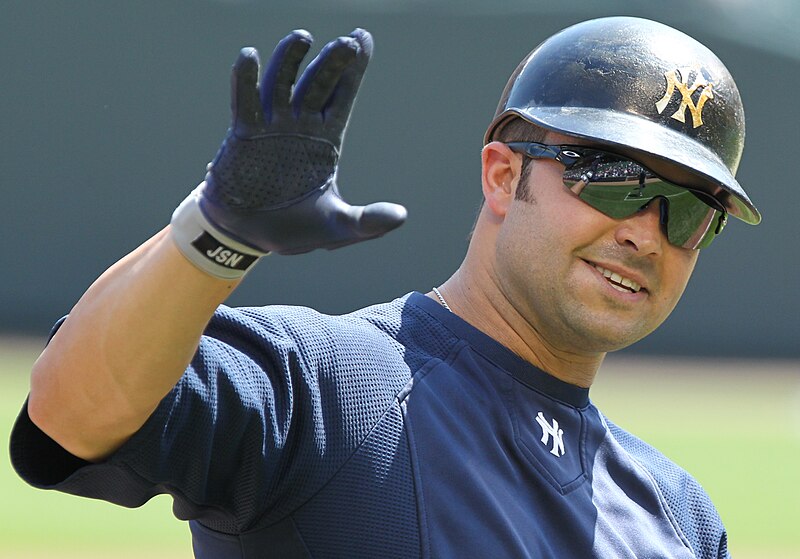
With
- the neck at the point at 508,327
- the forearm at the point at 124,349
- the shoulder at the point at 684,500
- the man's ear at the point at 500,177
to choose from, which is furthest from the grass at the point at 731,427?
the forearm at the point at 124,349

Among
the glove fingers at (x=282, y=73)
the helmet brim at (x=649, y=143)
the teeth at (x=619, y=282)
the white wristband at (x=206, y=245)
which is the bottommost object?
the teeth at (x=619, y=282)

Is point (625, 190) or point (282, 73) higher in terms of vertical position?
point (282, 73)

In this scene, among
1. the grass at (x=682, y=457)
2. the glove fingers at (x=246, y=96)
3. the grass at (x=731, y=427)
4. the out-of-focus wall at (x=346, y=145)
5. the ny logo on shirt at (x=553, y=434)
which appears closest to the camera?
the glove fingers at (x=246, y=96)

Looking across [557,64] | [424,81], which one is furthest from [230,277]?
[424,81]

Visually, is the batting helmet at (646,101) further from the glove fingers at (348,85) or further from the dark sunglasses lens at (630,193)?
the glove fingers at (348,85)

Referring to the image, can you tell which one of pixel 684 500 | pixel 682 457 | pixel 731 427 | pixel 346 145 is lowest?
pixel 731 427

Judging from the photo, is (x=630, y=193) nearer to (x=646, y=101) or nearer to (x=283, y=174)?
(x=646, y=101)

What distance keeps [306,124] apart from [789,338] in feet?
46.6

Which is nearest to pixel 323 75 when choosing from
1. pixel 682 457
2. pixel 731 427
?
pixel 682 457

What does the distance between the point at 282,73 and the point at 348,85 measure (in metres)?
0.10

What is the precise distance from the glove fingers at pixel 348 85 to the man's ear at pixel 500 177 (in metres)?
0.82

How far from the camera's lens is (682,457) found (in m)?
9.33

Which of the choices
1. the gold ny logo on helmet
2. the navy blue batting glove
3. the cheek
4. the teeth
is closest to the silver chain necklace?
the teeth

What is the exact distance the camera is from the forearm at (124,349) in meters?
1.57
